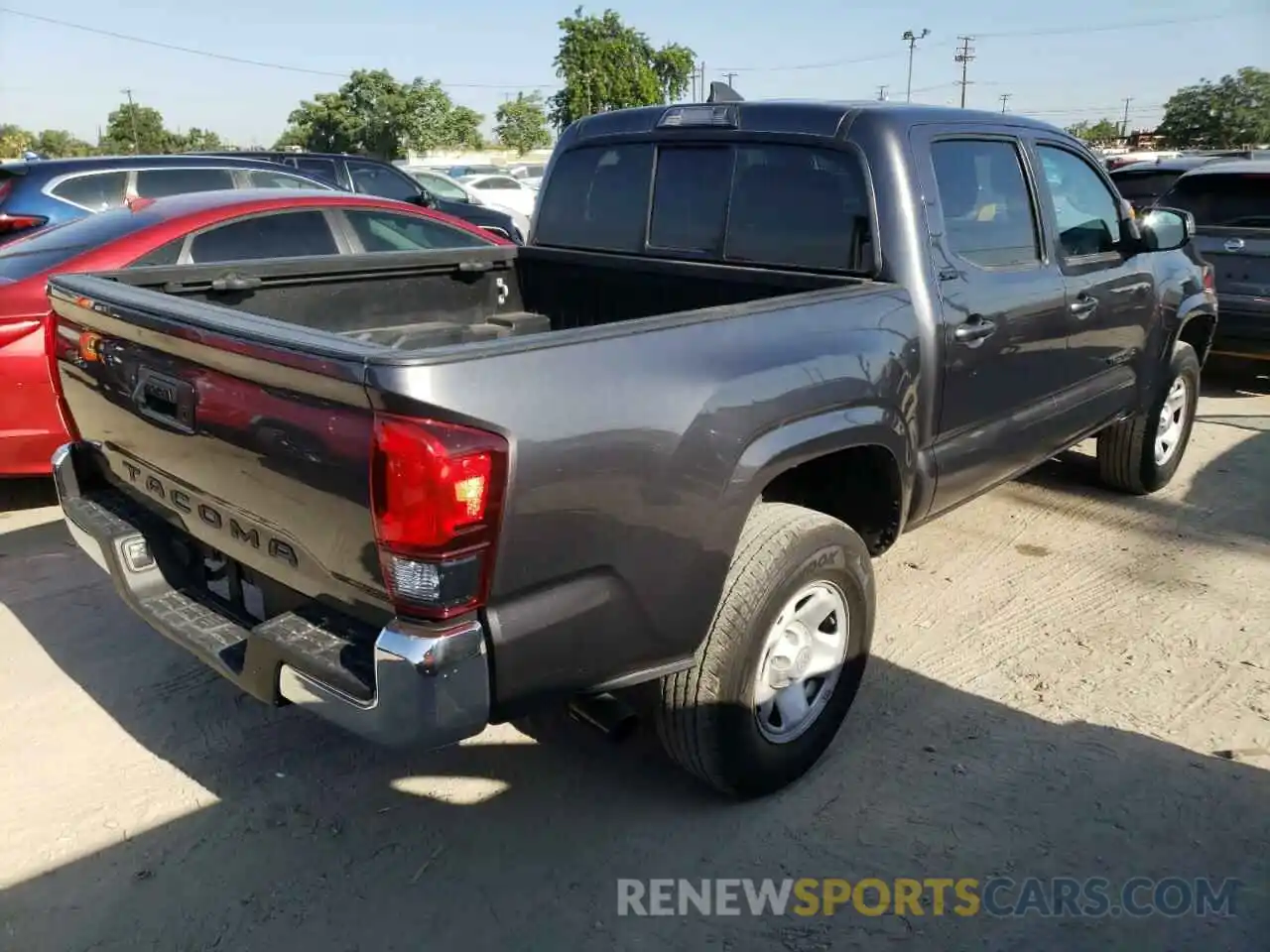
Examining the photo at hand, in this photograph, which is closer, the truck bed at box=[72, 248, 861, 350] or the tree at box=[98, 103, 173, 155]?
the truck bed at box=[72, 248, 861, 350]

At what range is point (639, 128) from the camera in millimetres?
4039

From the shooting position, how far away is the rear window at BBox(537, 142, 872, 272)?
11.3ft

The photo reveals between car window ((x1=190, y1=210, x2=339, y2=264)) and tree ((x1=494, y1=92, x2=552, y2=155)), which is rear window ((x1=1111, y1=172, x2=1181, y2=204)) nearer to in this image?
car window ((x1=190, y1=210, x2=339, y2=264))

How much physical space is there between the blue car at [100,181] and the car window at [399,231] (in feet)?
3.39

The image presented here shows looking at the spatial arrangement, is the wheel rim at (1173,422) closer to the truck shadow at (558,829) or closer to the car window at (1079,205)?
the car window at (1079,205)

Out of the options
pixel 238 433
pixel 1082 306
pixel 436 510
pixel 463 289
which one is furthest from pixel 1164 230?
pixel 238 433

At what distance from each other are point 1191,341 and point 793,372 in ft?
13.1

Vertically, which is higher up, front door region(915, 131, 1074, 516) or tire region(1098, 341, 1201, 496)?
front door region(915, 131, 1074, 516)

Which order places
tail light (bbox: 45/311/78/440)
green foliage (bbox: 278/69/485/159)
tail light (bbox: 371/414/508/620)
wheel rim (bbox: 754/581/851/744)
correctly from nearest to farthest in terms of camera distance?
1. tail light (bbox: 371/414/508/620)
2. wheel rim (bbox: 754/581/851/744)
3. tail light (bbox: 45/311/78/440)
4. green foliage (bbox: 278/69/485/159)

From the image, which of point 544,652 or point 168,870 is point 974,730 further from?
point 168,870

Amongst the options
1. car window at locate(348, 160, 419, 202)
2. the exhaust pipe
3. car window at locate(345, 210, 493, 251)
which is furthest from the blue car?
the exhaust pipe

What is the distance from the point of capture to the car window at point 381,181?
11.2 meters

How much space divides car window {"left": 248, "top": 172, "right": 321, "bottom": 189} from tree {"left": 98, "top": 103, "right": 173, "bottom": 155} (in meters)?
66.8

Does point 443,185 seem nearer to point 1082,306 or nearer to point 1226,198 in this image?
point 1226,198
